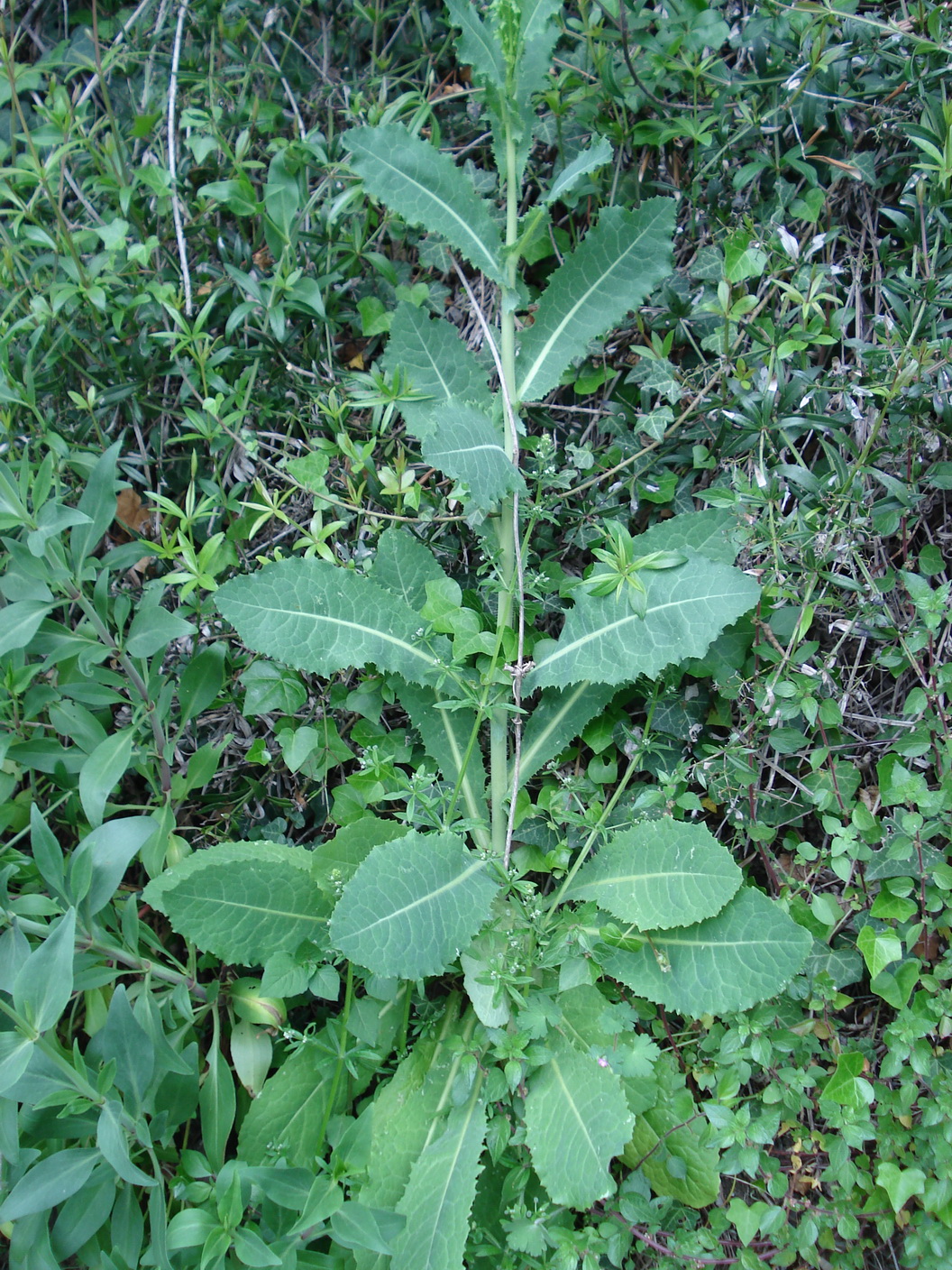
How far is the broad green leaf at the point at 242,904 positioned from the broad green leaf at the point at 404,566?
646 mm

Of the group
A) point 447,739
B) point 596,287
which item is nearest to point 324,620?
point 447,739

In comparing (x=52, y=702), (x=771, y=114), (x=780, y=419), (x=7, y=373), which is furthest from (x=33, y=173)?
(x=780, y=419)

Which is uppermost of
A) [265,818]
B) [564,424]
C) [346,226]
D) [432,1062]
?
[346,226]

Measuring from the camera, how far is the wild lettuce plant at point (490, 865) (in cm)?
158

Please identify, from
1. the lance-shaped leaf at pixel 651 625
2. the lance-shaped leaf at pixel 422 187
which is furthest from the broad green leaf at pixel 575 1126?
the lance-shaped leaf at pixel 422 187

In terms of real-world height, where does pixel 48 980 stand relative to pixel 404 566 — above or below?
below

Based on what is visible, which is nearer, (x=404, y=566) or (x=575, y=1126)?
(x=575, y=1126)

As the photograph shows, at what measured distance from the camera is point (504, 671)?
1780 millimetres

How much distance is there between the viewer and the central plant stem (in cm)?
181

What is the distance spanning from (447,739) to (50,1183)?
109 cm

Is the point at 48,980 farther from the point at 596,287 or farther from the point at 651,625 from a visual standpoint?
the point at 596,287

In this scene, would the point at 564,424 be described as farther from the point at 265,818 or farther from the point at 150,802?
the point at 150,802

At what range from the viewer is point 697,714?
188cm

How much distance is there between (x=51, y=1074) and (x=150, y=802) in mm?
684
